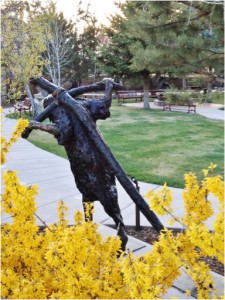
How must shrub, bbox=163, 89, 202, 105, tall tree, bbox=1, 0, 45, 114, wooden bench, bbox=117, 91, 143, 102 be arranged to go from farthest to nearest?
wooden bench, bbox=117, 91, 143, 102 → tall tree, bbox=1, 0, 45, 114 → shrub, bbox=163, 89, 202, 105

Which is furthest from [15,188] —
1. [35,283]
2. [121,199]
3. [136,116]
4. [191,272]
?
[136,116]

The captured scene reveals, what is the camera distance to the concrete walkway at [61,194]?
12.9 feet

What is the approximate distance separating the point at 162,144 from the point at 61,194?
6028 millimetres

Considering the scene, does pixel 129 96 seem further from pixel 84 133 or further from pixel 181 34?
pixel 84 133

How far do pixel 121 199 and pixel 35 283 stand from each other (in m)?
5.01

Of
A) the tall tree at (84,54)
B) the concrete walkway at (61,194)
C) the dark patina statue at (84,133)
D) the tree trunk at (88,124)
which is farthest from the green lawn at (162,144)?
the tall tree at (84,54)

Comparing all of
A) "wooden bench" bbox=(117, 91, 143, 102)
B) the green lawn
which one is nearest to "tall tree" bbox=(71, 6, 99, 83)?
"wooden bench" bbox=(117, 91, 143, 102)

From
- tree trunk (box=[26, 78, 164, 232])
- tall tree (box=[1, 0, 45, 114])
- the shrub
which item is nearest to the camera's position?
tree trunk (box=[26, 78, 164, 232])

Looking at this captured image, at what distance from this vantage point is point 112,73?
76.3ft

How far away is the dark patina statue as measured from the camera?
3240mm

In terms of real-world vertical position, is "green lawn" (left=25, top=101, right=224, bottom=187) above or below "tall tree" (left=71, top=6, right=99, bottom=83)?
below

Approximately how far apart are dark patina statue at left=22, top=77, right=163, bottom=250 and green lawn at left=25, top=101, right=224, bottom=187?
4.30 m

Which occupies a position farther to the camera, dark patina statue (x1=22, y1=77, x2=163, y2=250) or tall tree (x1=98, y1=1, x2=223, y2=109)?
tall tree (x1=98, y1=1, x2=223, y2=109)

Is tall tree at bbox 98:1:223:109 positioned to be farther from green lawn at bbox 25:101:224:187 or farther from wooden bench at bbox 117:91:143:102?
wooden bench at bbox 117:91:143:102
